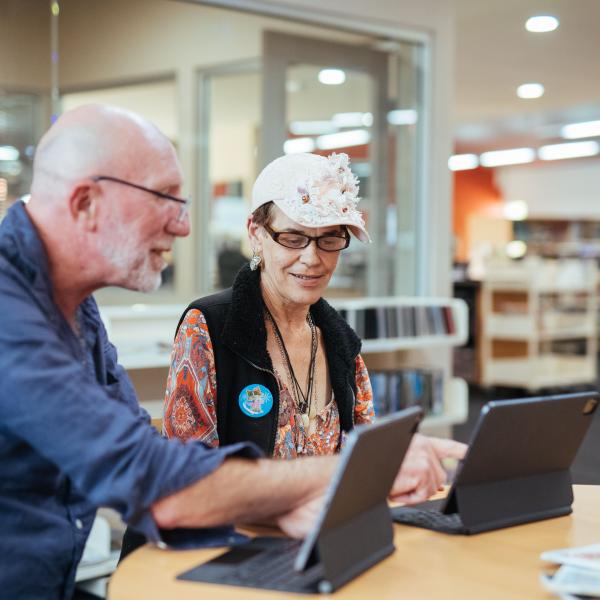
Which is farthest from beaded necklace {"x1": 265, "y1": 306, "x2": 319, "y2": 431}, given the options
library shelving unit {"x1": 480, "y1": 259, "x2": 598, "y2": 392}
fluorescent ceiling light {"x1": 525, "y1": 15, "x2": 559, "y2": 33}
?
library shelving unit {"x1": 480, "y1": 259, "x2": 598, "y2": 392}

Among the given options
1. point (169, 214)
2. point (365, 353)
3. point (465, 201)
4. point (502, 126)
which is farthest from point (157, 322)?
point (465, 201)

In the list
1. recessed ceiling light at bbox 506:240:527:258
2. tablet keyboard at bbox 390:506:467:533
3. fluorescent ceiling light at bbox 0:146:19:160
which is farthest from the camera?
recessed ceiling light at bbox 506:240:527:258

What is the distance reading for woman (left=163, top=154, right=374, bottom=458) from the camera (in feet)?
6.61

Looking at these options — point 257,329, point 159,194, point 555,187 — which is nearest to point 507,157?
point 555,187

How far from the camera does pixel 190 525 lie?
4.54 ft

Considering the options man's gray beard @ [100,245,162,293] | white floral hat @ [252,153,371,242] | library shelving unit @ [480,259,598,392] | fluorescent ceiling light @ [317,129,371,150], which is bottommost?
library shelving unit @ [480,259,598,392]

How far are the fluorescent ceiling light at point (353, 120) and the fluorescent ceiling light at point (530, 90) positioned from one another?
12.2ft

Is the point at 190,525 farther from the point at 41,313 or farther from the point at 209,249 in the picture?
the point at 209,249

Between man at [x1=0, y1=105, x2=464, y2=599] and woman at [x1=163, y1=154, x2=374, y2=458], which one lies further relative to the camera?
woman at [x1=163, y1=154, x2=374, y2=458]

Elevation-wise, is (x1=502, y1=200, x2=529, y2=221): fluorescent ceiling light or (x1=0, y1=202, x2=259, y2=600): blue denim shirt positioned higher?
(x1=502, y1=200, x2=529, y2=221): fluorescent ceiling light

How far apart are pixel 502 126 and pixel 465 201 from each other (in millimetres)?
6048

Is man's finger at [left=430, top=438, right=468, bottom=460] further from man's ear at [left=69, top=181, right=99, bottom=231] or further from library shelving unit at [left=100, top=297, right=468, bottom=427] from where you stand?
library shelving unit at [left=100, top=297, right=468, bottom=427]

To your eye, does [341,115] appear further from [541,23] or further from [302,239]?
[302,239]

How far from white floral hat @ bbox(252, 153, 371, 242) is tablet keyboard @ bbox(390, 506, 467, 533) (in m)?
0.65
